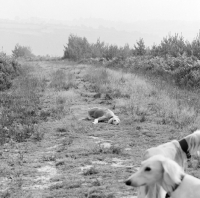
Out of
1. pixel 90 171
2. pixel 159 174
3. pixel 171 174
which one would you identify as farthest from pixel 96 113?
pixel 171 174

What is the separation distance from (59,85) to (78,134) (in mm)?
8868

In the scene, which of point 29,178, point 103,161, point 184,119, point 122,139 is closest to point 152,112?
point 184,119

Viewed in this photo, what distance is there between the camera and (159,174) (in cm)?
363

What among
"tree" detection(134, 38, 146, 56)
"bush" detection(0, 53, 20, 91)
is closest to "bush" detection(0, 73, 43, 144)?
"bush" detection(0, 53, 20, 91)

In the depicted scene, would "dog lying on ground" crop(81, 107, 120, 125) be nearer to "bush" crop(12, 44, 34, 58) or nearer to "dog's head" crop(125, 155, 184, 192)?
"dog's head" crop(125, 155, 184, 192)

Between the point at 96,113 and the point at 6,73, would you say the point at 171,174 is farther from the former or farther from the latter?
the point at 6,73

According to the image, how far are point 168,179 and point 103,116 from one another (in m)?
7.10

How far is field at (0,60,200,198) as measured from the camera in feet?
18.6

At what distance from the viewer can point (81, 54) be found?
152 feet

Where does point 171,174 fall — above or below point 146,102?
above

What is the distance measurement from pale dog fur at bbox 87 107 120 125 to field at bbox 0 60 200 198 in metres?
0.18

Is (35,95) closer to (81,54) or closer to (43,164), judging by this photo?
(43,164)

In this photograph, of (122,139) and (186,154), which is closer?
(186,154)

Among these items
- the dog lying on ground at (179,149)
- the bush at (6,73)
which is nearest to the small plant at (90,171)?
the dog lying on ground at (179,149)
